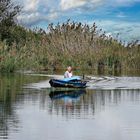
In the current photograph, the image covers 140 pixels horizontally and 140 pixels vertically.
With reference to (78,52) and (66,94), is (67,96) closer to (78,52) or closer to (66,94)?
(66,94)

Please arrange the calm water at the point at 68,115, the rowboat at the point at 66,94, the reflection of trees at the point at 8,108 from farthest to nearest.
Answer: the rowboat at the point at 66,94 < the reflection of trees at the point at 8,108 < the calm water at the point at 68,115

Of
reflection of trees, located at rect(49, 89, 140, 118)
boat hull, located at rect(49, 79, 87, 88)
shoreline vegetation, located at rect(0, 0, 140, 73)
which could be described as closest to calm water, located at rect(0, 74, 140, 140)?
reflection of trees, located at rect(49, 89, 140, 118)

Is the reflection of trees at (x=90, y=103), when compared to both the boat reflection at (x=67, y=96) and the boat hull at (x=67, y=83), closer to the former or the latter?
the boat reflection at (x=67, y=96)

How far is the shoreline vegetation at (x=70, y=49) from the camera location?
66.8 m

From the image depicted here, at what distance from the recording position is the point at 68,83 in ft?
128

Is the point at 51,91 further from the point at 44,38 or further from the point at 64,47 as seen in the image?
the point at 44,38

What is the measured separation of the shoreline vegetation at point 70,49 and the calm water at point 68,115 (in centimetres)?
2751

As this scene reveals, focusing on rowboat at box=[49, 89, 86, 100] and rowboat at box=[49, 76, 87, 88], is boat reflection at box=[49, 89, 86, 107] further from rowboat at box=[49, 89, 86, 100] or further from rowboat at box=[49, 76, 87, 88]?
rowboat at box=[49, 76, 87, 88]

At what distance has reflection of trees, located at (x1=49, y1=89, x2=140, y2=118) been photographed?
2592 cm

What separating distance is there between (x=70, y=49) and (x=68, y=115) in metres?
44.7

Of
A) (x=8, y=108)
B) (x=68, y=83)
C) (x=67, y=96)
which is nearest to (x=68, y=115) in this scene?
(x=8, y=108)

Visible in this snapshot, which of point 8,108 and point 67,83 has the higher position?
→ point 67,83

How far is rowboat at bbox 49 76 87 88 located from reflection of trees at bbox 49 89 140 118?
210 cm

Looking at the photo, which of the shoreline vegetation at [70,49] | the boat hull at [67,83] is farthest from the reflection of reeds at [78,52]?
the boat hull at [67,83]
